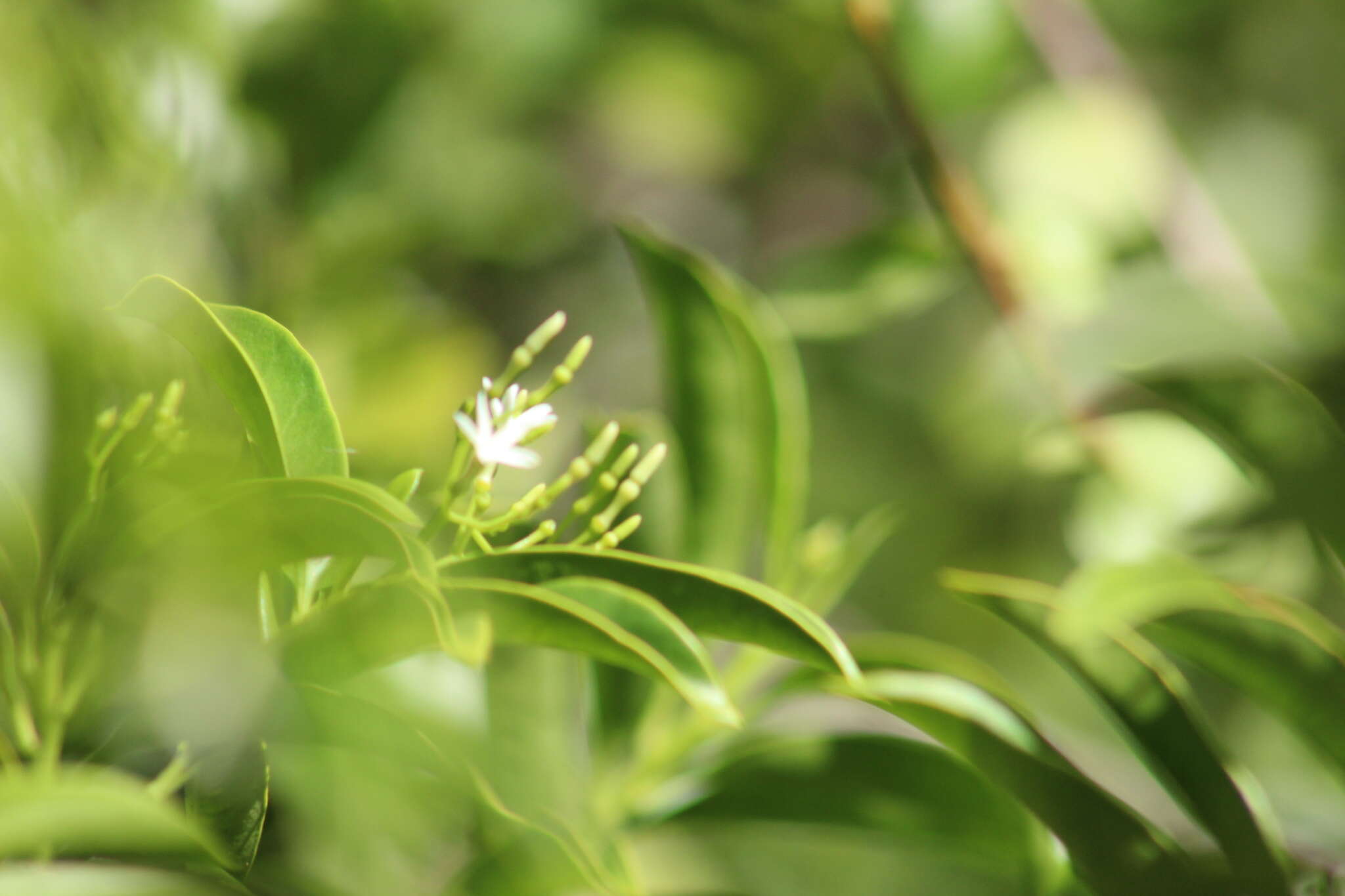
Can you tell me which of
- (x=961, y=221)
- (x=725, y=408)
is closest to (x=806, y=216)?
(x=961, y=221)

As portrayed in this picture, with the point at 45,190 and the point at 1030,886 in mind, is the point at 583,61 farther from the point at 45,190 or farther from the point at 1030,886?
the point at 1030,886

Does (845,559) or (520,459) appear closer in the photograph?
(520,459)

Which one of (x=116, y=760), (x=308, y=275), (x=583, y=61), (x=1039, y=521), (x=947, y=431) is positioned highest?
(x=583, y=61)

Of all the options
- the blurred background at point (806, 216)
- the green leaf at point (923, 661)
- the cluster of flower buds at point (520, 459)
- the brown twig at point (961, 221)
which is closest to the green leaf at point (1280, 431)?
the blurred background at point (806, 216)

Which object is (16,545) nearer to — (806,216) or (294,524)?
(294,524)

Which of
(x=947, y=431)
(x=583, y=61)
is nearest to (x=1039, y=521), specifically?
(x=947, y=431)

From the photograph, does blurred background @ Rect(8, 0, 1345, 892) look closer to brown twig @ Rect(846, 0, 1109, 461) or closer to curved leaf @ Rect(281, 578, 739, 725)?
brown twig @ Rect(846, 0, 1109, 461)
